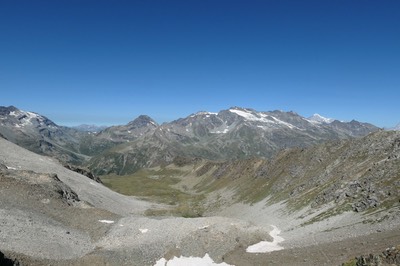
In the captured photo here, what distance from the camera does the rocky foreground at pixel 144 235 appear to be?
5616 centimetres

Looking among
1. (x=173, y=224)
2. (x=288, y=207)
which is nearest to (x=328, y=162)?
(x=288, y=207)

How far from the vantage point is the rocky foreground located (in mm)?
56156

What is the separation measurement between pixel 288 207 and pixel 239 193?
63.2 meters

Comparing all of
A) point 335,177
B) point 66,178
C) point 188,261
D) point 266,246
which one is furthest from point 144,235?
point 335,177

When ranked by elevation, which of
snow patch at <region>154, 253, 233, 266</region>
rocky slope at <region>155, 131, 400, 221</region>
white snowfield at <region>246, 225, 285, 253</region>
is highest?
rocky slope at <region>155, 131, 400, 221</region>

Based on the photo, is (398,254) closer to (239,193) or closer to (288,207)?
(288,207)

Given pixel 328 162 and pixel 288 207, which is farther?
pixel 328 162

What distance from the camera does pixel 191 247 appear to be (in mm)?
66938

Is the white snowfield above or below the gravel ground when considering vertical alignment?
below

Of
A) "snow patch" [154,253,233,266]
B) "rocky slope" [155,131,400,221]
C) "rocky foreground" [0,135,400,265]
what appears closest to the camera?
"rocky foreground" [0,135,400,265]

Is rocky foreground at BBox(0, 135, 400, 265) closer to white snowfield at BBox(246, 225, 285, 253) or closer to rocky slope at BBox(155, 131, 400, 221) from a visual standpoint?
white snowfield at BBox(246, 225, 285, 253)

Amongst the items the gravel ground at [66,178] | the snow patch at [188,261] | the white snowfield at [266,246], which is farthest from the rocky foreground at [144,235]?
the gravel ground at [66,178]

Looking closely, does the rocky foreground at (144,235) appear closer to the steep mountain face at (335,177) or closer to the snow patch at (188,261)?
the snow patch at (188,261)

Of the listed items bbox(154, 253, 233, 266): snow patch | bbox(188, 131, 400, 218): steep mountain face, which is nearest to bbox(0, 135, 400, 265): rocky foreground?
bbox(154, 253, 233, 266): snow patch
